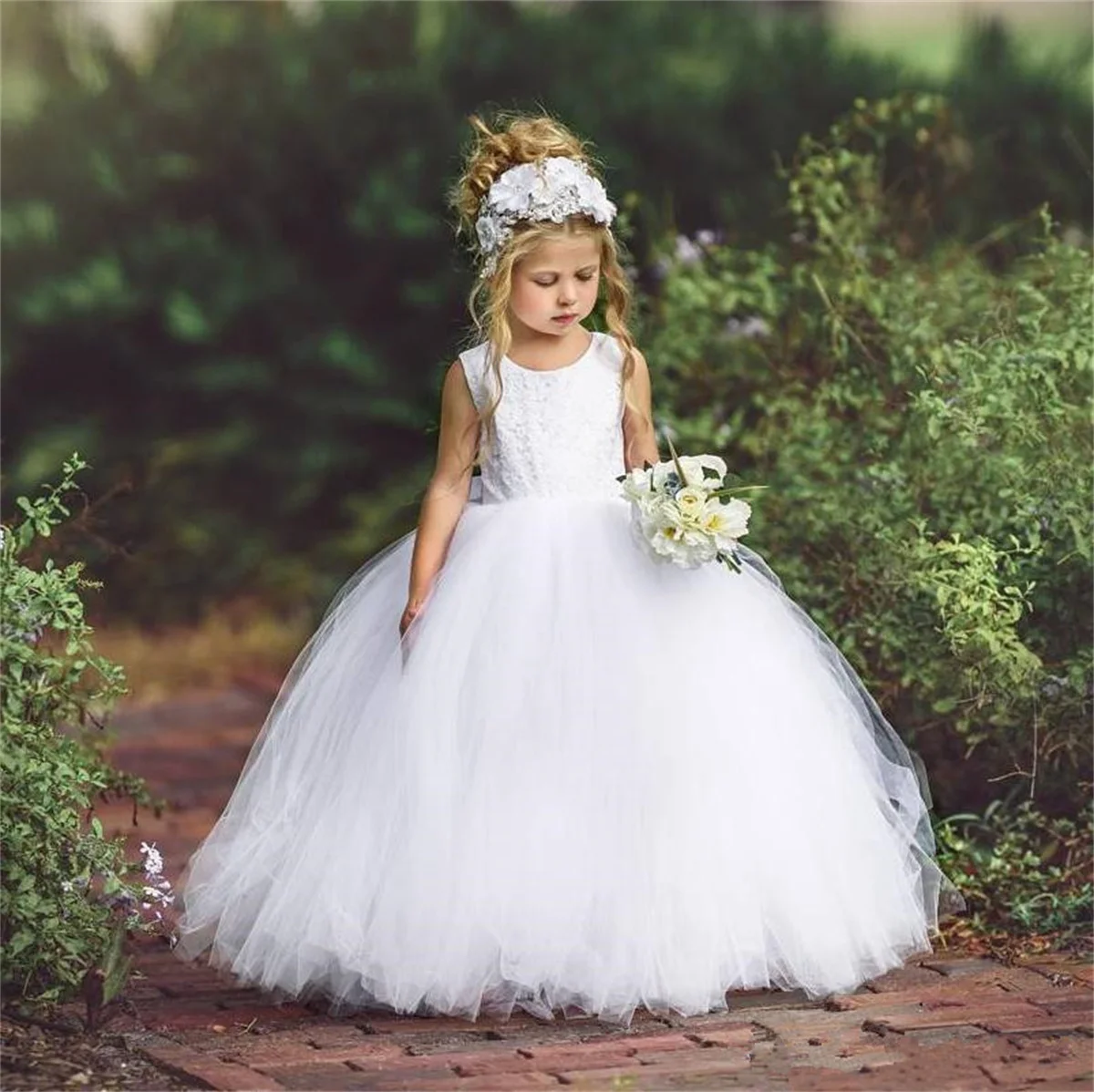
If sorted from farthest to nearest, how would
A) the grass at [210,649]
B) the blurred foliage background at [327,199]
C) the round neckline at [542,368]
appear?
1. the grass at [210,649]
2. the blurred foliage background at [327,199]
3. the round neckline at [542,368]

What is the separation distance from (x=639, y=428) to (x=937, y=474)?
1.06 metres

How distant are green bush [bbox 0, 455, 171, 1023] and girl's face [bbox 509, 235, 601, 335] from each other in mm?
932

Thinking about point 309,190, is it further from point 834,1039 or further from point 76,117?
point 834,1039

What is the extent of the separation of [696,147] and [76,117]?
2363 mm

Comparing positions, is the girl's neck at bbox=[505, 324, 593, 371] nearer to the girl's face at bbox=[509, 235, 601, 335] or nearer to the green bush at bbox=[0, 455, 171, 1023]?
the girl's face at bbox=[509, 235, 601, 335]

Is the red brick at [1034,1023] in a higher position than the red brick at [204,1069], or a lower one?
higher

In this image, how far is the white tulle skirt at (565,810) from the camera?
375 cm

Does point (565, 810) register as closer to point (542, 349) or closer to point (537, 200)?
point (542, 349)

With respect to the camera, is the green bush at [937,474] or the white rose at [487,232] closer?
the white rose at [487,232]

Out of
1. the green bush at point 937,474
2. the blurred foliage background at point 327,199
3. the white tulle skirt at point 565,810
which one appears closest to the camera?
the white tulle skirt at point 565,810

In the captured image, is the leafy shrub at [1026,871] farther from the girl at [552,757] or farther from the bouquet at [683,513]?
the bouquet at [683,513]

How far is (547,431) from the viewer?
412 cm

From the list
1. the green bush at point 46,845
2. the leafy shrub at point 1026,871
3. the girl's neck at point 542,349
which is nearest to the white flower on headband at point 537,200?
the girl's neck at point 542,349

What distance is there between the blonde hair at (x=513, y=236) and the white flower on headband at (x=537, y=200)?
0.02m
